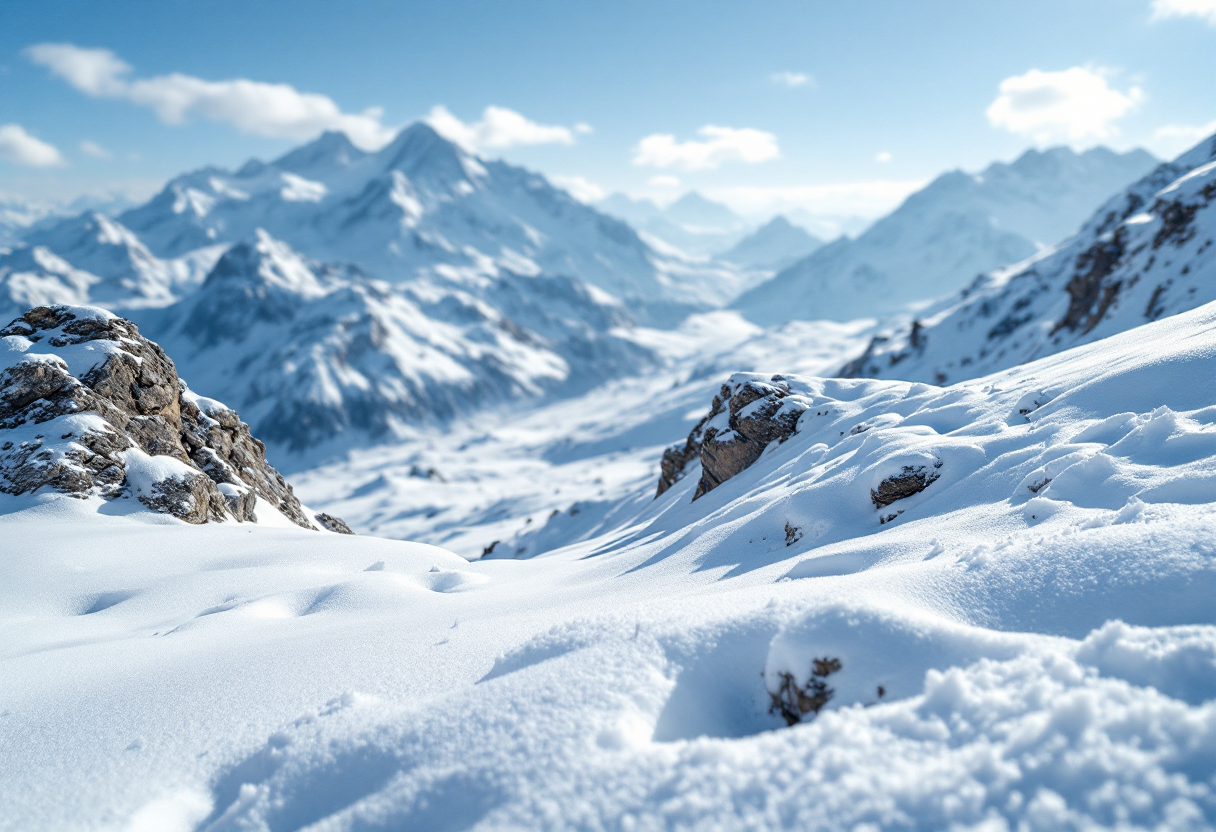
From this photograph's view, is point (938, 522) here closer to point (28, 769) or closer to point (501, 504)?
point (28, 769)

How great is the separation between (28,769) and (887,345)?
110 metres

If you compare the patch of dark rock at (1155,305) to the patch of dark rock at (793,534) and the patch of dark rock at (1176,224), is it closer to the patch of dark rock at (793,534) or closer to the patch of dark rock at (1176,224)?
the patch of dark rock at (1176,224)

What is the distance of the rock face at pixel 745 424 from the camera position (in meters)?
23.9

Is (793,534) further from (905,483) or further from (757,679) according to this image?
(757,679)

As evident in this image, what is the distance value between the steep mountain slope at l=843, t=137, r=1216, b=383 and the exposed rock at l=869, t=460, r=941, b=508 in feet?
142

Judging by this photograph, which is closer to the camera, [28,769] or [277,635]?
[28,769]

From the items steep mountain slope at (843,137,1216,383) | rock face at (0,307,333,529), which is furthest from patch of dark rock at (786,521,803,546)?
steep mountain slope at (843,137,1216,383)

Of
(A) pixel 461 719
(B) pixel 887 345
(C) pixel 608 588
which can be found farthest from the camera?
(B) pixel 887 345

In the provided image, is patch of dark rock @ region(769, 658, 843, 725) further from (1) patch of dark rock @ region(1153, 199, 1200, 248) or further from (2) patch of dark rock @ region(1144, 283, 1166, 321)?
(1) patch of dark rock @ region(1153, 199, 1200, 248)

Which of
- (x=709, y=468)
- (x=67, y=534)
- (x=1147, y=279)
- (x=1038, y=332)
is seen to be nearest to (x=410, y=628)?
(x=67, y=534)

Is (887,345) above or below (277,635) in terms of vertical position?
above

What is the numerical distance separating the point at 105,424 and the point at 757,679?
24248mm

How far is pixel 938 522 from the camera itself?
907 centimetres

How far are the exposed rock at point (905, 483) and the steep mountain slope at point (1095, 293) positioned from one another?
43.3 metres
